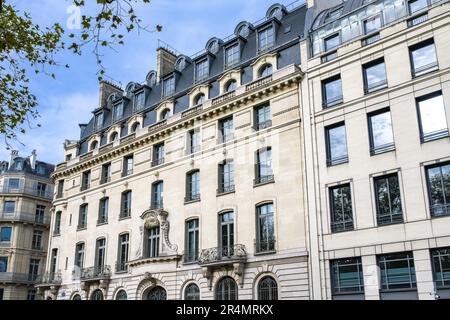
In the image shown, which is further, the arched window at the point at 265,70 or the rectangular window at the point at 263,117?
the arched window at the point at 265,70

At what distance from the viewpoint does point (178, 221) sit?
27453 mm

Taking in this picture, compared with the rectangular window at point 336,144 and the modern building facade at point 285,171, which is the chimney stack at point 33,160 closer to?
the modern building facade at point 285,171

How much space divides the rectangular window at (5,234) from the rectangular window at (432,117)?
4332cm

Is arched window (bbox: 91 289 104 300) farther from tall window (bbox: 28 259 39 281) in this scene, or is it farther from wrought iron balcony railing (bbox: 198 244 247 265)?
tall window (bbox: 28 259 39 281)

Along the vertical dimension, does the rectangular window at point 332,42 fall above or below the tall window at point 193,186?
above

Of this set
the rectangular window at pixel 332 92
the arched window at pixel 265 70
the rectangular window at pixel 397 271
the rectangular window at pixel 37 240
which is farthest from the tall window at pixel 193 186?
the rectangular window at pixel 37 240

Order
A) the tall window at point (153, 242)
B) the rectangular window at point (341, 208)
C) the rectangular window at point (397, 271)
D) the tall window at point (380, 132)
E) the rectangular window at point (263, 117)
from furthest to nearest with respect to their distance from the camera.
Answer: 1. the tall window at point (153, 242)
2. the rectangular window at point (263, 117)
3. the rectangular window at point (341, 208)
4. the tall window at point (380, 132)
5. the rectangular window at point (397, 271)

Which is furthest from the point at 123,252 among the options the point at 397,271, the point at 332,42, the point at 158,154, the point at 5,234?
the point at 5,234

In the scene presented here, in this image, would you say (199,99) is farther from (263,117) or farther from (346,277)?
(346,277)

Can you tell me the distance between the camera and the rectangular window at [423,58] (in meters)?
19.6

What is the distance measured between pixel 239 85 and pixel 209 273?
10.5m

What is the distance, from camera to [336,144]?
21953 mm

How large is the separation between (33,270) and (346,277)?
3907cm

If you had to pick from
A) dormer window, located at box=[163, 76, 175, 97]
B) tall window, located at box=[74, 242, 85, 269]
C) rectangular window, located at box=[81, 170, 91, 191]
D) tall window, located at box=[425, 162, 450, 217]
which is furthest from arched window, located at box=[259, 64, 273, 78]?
tall window, located at box=[74, 242, 85, 269]
